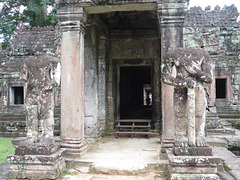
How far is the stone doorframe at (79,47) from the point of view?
202 inches

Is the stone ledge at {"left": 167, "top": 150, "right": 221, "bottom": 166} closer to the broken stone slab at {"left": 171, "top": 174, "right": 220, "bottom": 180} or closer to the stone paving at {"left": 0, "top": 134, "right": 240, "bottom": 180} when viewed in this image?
the broken stone slab at {"left": 171, "top": 174, "right": 220, "bottom": 180}

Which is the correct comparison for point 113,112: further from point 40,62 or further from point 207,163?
point 207,163

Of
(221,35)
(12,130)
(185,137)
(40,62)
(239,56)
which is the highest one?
(221,35)

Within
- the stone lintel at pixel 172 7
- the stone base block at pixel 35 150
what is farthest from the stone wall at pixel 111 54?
the stone base block at pixel 35 150

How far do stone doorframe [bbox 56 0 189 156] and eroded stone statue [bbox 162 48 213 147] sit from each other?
91cm

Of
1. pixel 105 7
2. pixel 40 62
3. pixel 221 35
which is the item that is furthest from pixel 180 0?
pixel 221 35

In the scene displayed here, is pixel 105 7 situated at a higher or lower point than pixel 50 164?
higher

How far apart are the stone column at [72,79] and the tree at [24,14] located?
543 inches

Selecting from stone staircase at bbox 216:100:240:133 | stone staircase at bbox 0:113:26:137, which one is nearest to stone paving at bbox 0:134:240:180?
stone staircase at bbox 0:113:26:137

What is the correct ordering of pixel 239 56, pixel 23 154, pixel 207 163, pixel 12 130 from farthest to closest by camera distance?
pixel 239 56 < pixel 12 130 < pixel 23 154 < pixel 207 163

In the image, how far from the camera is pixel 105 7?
557 cm

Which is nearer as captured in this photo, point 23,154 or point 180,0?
point 23,154

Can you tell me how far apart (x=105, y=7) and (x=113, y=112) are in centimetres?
421

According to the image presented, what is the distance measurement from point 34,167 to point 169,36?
3.97 m
